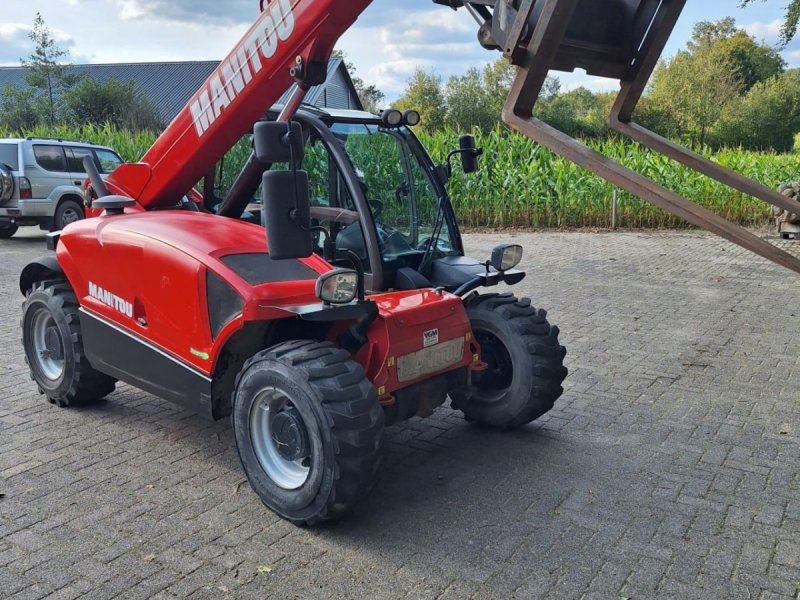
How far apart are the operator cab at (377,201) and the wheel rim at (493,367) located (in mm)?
437

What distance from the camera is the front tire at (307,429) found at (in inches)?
141

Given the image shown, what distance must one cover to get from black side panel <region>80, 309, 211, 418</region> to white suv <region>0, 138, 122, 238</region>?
33.5ft

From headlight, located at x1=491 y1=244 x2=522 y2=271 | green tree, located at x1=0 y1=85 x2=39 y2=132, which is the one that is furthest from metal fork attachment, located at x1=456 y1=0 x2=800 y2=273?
green tree, located at x1=0 y1=85 x2=39 y2=132

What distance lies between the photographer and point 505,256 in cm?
495

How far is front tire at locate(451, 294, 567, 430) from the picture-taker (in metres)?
4.78

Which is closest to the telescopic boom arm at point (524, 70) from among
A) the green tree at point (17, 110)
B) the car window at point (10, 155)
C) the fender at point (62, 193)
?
the fender at point (62, 193)

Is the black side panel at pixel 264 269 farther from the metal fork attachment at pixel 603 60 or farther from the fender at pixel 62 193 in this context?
the fender at pixel 62 193

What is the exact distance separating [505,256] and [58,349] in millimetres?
3383

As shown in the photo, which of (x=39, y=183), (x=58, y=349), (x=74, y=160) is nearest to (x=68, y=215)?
(x=39, y=183)

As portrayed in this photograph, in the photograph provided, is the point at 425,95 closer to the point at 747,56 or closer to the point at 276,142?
the point at 747,56

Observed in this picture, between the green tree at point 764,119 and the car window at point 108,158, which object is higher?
the green tree at point 764,119

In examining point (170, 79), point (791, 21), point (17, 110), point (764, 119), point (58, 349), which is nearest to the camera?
point (58, 349)

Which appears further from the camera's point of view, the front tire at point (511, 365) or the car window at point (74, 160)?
the car window at point (74, 160)

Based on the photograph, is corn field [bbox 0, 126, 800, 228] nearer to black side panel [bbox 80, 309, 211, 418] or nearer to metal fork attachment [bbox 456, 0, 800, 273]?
black side panel [bbox 80, 309, 211, 418]
